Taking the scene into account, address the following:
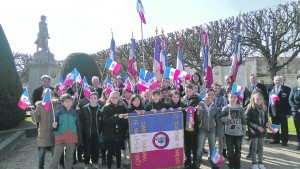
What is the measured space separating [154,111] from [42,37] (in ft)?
63.6

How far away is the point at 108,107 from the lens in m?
6.63

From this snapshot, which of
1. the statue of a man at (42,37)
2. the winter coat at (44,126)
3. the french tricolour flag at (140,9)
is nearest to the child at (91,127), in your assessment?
the winter coat at (44,126)

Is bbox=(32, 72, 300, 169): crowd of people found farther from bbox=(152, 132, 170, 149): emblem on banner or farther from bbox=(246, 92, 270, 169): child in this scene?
bbox=(152, 132, 170, 149): emblem on banner

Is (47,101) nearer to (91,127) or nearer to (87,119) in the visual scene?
(87,119)

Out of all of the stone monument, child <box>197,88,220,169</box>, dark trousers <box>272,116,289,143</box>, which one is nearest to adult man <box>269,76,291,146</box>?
dark trousers <box>272,116,289,143</box>

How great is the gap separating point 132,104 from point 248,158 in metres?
3.24

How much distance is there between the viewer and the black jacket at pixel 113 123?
6531mm

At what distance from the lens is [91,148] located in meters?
6.95

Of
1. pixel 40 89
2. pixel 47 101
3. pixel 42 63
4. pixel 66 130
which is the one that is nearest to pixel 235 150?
pixel 66 130

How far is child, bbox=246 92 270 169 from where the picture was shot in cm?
645

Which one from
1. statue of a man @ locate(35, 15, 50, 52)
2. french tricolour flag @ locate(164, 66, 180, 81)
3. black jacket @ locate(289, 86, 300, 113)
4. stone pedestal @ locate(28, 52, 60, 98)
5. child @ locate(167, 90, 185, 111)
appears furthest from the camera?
statue of a man @ locate(35, 15, 50, 52)

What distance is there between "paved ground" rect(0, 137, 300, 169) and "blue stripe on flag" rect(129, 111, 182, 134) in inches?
50.7

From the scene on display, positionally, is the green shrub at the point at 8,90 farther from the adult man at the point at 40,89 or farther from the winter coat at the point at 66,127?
the winter coat at the point at 66,127

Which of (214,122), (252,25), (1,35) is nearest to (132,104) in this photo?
(214,122)
